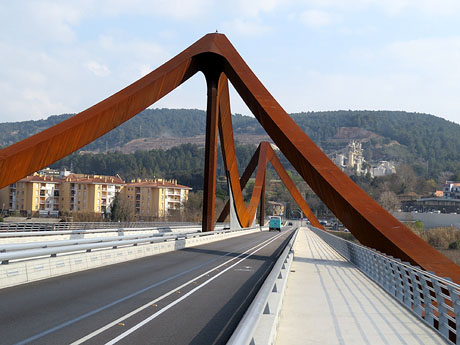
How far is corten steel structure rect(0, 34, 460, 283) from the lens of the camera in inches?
805

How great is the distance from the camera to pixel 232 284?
14469mm

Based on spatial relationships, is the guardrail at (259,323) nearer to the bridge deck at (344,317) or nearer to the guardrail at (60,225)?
the bridge deck at (344,317)

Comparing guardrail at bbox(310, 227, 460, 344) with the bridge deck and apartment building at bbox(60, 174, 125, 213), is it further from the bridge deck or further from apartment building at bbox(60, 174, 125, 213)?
apartment building at bbox(60, 174, 125, 213)

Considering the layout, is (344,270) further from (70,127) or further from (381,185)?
(381,185)

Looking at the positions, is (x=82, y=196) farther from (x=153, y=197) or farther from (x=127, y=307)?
(x=127, y=307)

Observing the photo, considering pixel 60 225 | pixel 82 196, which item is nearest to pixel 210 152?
pixel 60 225

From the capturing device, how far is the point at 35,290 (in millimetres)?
11672

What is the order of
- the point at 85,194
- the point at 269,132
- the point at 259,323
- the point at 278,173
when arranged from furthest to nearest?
the point at 85,194
the point at 278,173
the point at 269,132
the point at 259,323

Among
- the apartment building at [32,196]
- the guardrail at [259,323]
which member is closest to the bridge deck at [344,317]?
the guardrail at [259,323]

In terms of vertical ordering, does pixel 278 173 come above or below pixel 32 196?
above

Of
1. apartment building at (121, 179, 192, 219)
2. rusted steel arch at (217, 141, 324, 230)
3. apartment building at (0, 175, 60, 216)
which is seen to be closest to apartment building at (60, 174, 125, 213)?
apartment building at (0, 175, 60, 216)

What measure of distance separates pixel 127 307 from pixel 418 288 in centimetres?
596

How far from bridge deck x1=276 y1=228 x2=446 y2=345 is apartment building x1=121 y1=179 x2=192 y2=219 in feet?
396

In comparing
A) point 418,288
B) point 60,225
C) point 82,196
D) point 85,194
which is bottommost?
point 418,288
